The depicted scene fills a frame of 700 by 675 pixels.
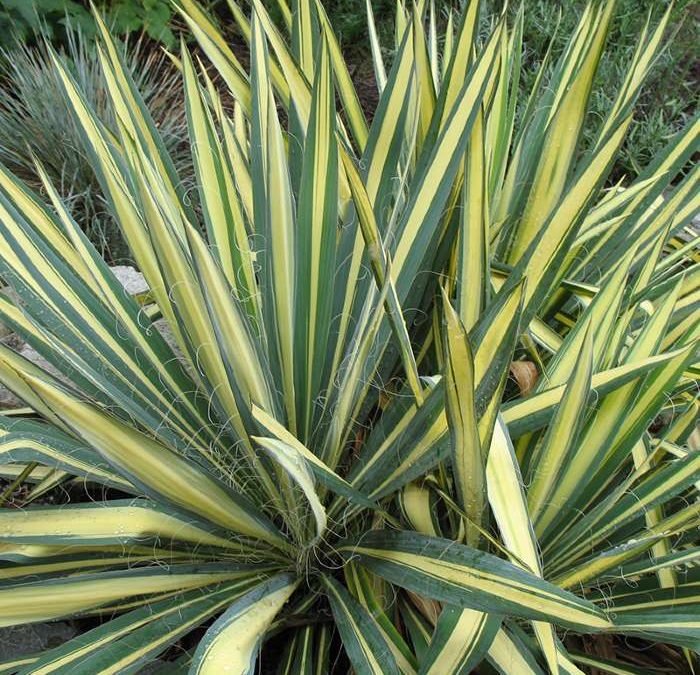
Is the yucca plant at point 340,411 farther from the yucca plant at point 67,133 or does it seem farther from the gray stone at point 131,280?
the yucca plant at point 67,133

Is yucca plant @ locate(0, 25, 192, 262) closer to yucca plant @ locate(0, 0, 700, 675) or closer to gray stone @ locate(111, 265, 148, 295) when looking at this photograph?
gray stone @ locate(111, 265, 148, 295)

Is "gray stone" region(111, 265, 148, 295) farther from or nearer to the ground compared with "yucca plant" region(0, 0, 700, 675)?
nearer to the ground

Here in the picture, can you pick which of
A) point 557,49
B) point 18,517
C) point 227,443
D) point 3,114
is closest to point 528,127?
point 227,443

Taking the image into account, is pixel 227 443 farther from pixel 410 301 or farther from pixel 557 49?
pixel 557 49

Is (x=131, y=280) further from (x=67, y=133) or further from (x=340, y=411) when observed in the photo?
(x=340, y=411)

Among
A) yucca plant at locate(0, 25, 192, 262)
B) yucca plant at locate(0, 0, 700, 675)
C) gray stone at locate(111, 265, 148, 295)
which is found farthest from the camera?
yucca plant at locate(0, 25, 192, 262)

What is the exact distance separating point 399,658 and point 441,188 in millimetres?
640

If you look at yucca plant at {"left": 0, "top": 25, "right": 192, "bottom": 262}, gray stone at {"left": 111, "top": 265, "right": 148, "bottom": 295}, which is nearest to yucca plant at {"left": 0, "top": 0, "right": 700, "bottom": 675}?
gray stone at {"left": 111, "top": 265, "right": 148, "bottom": 295}

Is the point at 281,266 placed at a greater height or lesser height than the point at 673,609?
greater

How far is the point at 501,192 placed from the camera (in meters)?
1.48

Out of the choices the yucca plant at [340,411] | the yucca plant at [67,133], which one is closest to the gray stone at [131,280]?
the yucca plant at [67,133]

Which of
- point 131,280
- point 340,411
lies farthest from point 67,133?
point 340,411

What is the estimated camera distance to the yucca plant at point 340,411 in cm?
89

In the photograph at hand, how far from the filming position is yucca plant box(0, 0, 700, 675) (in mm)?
888
